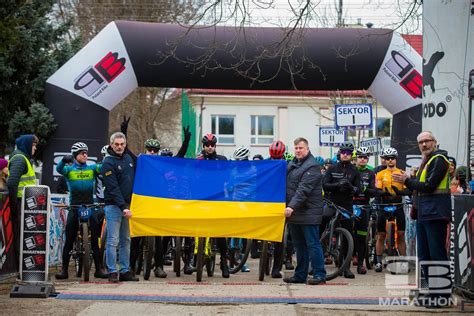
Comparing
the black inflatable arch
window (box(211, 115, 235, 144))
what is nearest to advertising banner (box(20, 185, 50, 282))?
the black inflatable arch

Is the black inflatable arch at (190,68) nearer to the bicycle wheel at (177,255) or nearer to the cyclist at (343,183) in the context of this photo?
the cyclist at (343,183)

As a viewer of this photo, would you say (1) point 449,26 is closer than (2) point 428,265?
No

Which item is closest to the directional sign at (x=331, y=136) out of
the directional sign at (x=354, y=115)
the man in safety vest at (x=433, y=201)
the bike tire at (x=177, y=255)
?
the directional sign at (x=354, y=115)

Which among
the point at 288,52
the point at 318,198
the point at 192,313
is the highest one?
the point at 288,52

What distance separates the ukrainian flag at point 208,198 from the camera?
1257cm

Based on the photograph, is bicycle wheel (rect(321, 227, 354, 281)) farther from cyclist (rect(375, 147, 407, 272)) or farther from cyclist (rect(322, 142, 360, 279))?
cyclist (rect(375, 147, 407, 272))

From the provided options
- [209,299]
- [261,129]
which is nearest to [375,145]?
[209,299]

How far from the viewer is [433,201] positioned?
31.6 ft

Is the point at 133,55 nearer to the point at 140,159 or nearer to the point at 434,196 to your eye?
the point at 140,159

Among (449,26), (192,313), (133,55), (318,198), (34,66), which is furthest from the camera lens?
(34,66)

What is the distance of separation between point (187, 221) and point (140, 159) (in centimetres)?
115

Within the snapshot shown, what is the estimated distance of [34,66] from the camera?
21.4 metres

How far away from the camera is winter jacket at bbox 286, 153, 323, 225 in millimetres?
11969

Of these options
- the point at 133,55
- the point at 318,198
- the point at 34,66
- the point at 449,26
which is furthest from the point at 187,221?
the point at 34,66
